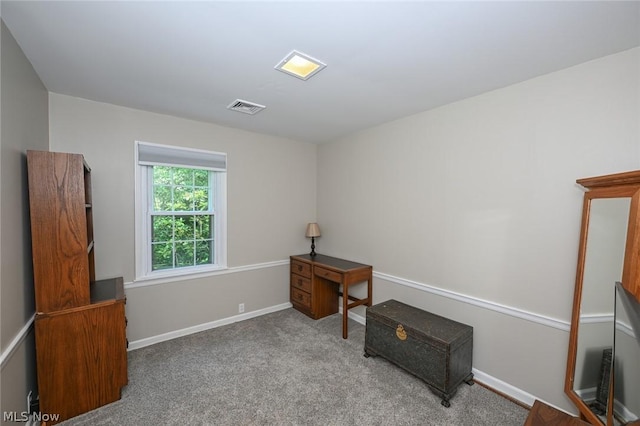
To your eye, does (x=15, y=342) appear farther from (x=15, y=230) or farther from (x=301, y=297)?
(x=301, y=297)

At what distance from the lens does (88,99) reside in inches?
92.0

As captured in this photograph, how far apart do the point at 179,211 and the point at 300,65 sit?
81.1 inches

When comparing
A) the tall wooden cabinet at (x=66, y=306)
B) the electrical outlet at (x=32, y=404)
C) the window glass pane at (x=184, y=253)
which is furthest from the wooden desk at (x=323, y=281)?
the electrical outlet at (x=32, y=404)

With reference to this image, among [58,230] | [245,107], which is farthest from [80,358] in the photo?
[245,107]

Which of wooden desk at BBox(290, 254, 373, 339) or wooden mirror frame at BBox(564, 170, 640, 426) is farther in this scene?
wooden desk at BBox(290, 254, 373, 339)

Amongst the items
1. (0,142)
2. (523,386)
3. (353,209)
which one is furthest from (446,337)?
(0,142)

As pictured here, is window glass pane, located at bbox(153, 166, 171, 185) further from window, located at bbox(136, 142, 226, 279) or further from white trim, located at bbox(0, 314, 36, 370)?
white trim, located at bbox(0, 314, 36, 370)

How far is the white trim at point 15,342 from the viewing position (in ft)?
4.27

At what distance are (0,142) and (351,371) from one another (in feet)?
8.93

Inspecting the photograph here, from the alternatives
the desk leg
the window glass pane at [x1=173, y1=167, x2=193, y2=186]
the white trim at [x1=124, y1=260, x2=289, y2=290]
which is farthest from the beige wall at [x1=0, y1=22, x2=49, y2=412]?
the desk leg

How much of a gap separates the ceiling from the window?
64 cm

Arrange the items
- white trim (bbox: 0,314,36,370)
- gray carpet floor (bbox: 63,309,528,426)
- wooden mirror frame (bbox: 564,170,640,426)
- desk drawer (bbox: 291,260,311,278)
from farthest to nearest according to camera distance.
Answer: desk drawer (bbox: 291,260,311,278) → gray carpet floor (bbox: 63,309,528,426) → white trim (bbox: 0,314,36,370) → wooden mirror frame (bbox: 564,170,640,426)

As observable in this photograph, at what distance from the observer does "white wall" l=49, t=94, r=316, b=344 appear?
7.90 ft

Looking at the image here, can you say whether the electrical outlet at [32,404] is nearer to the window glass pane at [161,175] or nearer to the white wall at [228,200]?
the white wall at [228,200]
